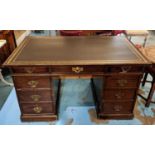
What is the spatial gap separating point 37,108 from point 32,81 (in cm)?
36

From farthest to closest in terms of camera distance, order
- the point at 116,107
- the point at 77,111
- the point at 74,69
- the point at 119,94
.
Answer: the point at 77,111 → the point at 116,107 → the point at 119,94 → the point at 74,69

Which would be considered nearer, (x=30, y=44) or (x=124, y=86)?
(x=124, y=86)

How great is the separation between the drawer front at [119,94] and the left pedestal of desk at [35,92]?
56cm

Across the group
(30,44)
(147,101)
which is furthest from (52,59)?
(147,101)

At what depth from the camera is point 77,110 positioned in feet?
6.44

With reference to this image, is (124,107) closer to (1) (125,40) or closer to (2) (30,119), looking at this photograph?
(1) (125,40)

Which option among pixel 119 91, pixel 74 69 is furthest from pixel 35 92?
pixel 119 91

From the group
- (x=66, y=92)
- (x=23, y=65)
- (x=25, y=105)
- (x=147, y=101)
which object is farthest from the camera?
(x=66, y=92)

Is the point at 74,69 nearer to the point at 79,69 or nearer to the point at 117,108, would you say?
the point at 79,69

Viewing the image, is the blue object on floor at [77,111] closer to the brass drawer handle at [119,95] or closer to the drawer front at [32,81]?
the brass drawer handle at [119,95]

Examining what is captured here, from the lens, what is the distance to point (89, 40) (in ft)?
6.05

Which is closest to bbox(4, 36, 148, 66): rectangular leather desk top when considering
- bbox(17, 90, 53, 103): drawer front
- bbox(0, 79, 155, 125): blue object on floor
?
bbox(17, 90, 53, 103): drawer front

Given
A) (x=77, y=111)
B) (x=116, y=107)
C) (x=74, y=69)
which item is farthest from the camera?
(x=77, y=111)

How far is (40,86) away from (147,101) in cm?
133
